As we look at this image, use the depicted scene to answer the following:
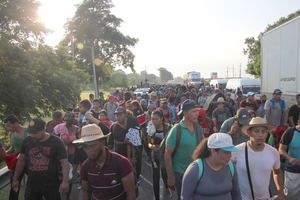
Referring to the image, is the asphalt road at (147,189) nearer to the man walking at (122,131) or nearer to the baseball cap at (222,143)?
the man walking at (122,131)

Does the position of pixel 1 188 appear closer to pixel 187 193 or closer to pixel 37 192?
pixel 37 192

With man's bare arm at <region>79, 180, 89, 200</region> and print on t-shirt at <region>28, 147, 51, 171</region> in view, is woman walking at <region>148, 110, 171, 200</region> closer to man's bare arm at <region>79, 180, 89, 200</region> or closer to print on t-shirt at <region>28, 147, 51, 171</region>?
print on t-shirt at <region>28, 147, 51, 171</region>

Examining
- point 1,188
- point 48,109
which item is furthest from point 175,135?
point 48,109

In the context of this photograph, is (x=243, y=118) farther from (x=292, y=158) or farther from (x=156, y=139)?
(x=156, y=139)

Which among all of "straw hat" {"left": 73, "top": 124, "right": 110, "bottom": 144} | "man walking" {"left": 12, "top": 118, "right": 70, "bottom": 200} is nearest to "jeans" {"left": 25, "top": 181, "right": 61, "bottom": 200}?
"man walking" {"left": 12, "top": 118, "right": 70, "bottom": 200}

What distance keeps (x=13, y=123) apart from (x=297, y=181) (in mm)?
4611

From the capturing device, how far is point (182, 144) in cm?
353

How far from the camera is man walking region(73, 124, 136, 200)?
2.72 m

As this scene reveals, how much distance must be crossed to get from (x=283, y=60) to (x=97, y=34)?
31305 mm

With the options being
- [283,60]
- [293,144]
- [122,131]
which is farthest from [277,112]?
[122,131]

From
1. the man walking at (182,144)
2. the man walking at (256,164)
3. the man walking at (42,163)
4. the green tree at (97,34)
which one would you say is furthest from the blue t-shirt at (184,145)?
the green tree at (97,34)

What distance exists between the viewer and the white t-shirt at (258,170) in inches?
122

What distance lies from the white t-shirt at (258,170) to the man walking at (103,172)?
136 centimetres

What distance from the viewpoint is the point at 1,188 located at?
5.27m
